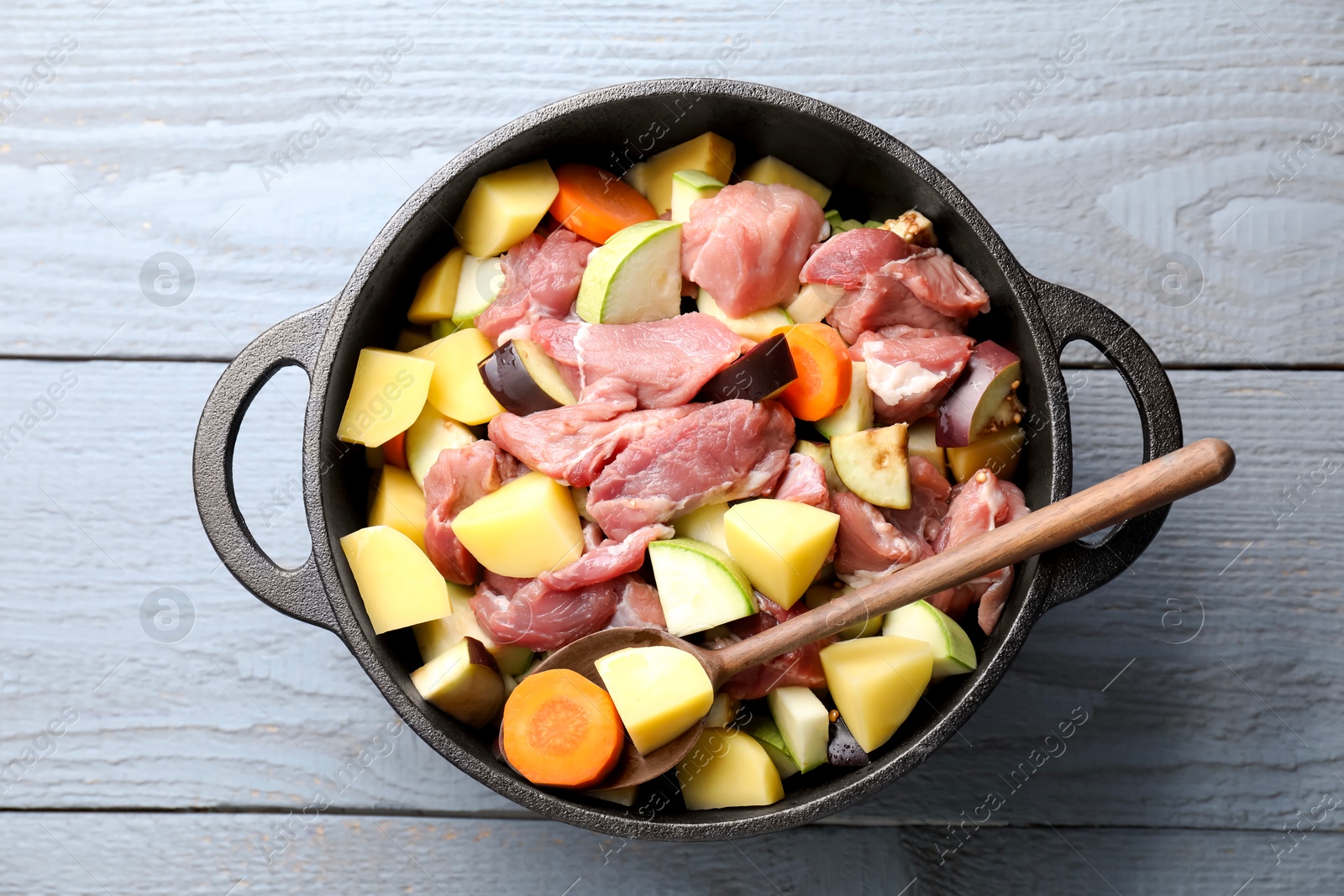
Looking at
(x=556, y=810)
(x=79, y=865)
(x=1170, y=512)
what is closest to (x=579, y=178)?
(x=556, y=810)

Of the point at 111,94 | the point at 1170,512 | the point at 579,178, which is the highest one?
the point at 111,94

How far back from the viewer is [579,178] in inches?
86.8

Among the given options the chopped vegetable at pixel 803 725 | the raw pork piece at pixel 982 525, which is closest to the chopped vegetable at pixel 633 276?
the raw pork piece at pixel 982 525

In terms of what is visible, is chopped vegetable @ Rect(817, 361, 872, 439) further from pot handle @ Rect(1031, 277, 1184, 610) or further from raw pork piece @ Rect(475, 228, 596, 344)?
raw pork piece @ Rect(475, 228, 596, 344)

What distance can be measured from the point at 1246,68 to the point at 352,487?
108 inches

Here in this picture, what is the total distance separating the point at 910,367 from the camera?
6.73 feet

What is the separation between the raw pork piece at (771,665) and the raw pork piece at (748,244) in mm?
686

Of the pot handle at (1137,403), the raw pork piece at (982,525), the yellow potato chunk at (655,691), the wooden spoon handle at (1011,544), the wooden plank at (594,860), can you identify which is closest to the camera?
the wooden spoon handle at (1011,544)

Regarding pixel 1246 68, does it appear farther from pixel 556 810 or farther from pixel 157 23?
pixel 157 23

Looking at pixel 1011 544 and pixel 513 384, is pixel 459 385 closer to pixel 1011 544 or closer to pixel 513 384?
pixel 513 384

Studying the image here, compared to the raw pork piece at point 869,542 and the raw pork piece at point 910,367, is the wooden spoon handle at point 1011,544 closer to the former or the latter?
the raw pork piece at point 869,542

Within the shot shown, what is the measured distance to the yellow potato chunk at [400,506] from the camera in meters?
2.12

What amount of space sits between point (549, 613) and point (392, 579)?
349mm

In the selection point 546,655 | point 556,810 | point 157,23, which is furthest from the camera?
point 157,23
